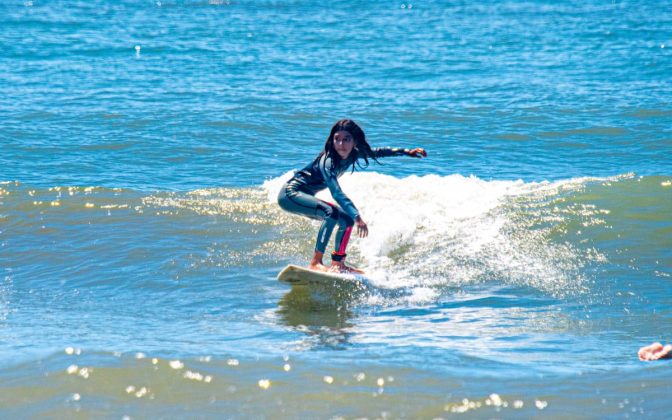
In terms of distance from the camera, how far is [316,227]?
1123 cm

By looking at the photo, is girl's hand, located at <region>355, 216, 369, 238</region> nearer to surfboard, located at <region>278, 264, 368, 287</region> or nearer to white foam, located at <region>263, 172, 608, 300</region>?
surfboard, located at <region>278, 264, 368, 287</region>

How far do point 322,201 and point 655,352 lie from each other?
12.4ft

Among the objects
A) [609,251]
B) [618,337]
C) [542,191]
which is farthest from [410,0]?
[618,337]

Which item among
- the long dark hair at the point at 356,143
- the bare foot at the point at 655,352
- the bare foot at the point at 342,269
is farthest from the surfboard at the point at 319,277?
the bare foot at the point at 655,352

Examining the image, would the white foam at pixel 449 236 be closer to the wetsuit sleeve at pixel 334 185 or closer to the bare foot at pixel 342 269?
the bare foot at pixel 342 269

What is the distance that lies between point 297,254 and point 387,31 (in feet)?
63.2

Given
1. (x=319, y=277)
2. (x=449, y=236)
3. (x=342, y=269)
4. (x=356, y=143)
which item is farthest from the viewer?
(x=449, y=236)

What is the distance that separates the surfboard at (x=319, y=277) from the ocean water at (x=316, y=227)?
118 millimetres

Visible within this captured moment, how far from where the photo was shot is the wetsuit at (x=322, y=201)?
8.80m

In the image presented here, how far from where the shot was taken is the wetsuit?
8.80 m

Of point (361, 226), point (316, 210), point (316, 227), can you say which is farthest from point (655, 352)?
point (316, 227)

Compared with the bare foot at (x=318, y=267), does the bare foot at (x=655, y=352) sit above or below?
above

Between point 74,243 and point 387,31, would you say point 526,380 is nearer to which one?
point 74,243

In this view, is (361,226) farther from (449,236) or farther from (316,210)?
(449,236)
